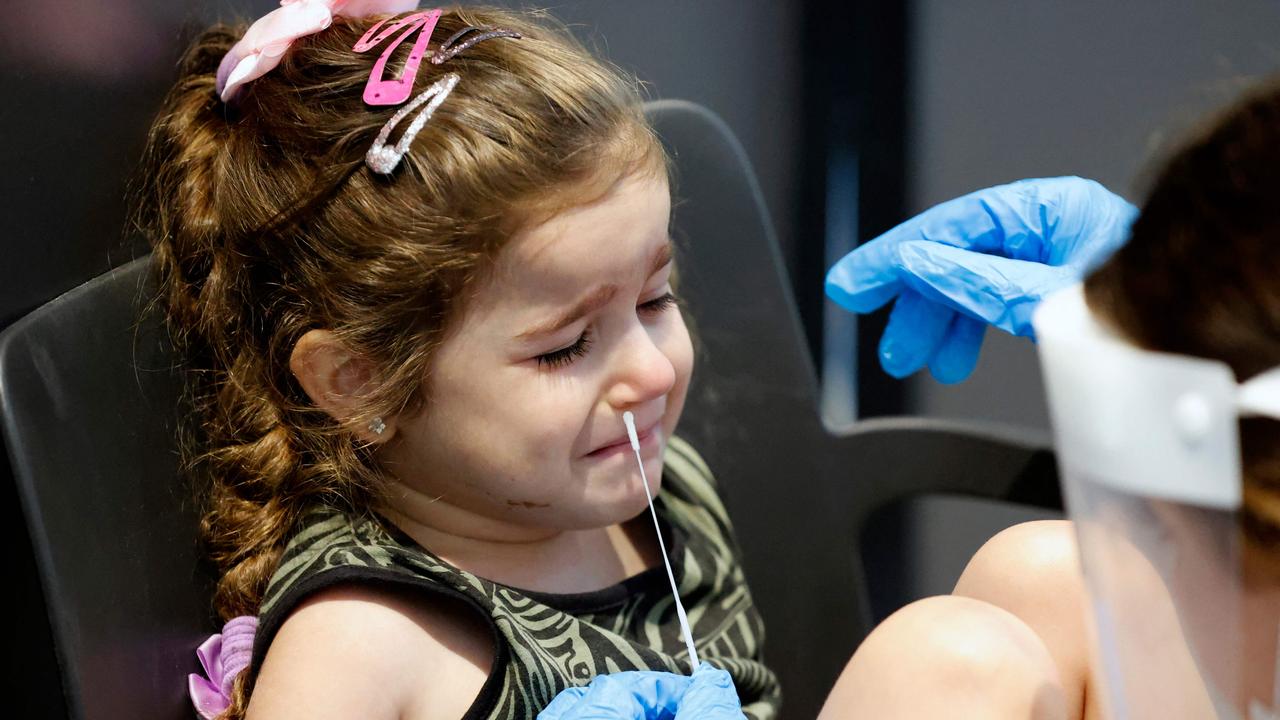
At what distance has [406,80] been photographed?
0.79m

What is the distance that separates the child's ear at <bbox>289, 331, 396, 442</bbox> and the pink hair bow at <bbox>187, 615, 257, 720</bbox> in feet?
0.45

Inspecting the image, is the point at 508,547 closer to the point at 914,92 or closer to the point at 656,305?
the point at 656,305

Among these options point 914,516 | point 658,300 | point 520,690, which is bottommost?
point 914,516

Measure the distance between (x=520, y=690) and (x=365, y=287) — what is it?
0.25 meters

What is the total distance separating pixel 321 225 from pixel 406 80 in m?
0.10

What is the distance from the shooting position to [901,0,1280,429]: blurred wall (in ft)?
4.40

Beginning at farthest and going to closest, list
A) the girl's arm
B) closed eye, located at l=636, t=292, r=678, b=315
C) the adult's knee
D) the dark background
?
the dark background → closed eye, located at l=636, t=292, r=678, b=315 → the girl's arm → the adult's knee

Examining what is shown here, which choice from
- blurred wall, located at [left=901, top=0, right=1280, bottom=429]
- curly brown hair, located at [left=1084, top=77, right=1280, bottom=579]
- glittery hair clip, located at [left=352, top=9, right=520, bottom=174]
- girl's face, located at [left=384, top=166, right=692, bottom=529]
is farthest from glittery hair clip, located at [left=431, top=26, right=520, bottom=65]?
blurred wall, located at [left=901, top=0, right=1280, bottom=429]

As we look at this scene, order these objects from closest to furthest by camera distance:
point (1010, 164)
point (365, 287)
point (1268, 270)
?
1. point (1268, 270)
2. point (365, 287)
3. point (1010, 164)

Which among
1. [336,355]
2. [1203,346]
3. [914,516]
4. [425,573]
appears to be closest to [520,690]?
[425,573]

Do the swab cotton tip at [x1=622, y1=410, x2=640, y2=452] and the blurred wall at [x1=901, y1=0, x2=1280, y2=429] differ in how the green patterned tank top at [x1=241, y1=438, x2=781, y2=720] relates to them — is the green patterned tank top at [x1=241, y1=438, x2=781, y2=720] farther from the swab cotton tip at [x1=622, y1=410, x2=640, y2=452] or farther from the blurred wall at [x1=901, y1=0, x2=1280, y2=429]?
the blurred wall at [x1=901, y1=0, x2=1280, y2=429]

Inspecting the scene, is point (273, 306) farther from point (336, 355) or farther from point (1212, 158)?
point (1212, 158)

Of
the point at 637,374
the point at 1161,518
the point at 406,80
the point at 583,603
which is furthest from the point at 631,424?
the point at 1161,518

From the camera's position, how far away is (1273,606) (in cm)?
45
